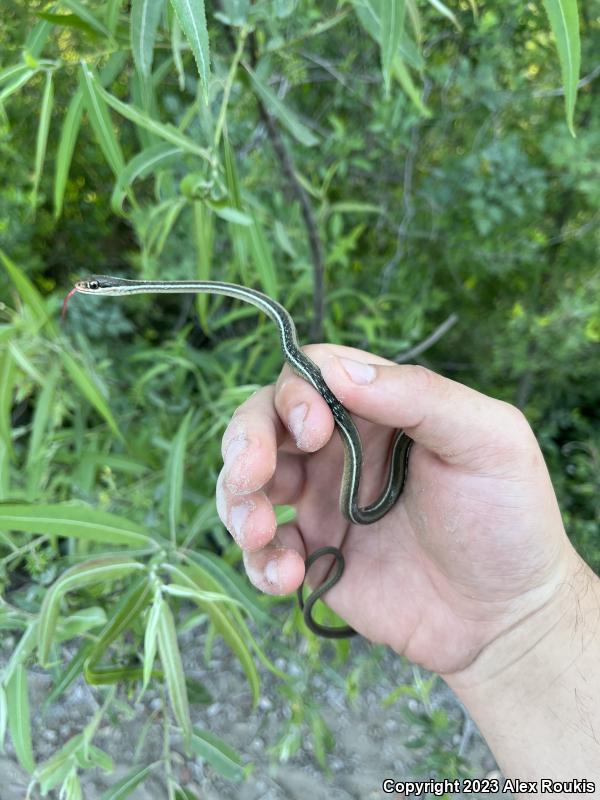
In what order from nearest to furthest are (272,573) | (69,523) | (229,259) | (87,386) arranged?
1. (69,523)
2. (272,573)
3. (87,386)
4. (229,259)

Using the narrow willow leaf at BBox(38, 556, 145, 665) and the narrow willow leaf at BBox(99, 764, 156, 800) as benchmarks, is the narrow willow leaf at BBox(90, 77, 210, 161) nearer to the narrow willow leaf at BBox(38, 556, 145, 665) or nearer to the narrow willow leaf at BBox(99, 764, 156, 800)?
the narrow willow leaf at BBox(38, 556, 145, 665)

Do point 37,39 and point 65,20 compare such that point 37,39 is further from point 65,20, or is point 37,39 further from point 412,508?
point 412,508

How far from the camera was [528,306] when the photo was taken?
6.63ft

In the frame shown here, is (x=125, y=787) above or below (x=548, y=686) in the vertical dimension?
below

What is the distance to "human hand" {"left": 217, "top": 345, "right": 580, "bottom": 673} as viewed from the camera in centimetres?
98

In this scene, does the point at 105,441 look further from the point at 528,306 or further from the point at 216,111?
the point at 528,306

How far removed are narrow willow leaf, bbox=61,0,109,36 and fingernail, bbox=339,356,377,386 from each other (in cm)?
73

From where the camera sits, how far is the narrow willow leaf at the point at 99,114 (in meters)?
1.01

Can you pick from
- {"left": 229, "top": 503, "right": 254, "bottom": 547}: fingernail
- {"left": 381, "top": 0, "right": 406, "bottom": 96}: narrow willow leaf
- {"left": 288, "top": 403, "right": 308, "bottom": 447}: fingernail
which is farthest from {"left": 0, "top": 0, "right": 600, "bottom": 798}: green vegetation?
{"left": 288, "top": 403, "right": 308, "bottom": 447}: fingernail

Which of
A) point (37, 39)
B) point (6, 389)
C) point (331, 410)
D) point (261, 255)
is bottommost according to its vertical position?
point (6, 389)

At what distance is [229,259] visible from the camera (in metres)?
1.96

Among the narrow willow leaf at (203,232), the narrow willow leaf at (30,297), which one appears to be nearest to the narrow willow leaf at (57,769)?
the narrow willow leaf at (30,297)

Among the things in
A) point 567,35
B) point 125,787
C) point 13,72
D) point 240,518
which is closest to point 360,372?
point 240,518

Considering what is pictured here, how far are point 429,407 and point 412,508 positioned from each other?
A: 32cm
